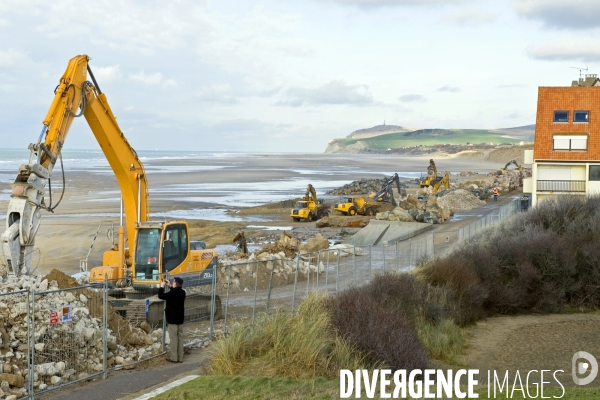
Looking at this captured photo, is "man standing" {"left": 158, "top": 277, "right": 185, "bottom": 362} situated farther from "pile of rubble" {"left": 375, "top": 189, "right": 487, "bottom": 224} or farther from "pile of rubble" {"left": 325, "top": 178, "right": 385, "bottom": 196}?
"pile of rubble" {"left": 325, "top": 178, "right": 385, "bottom": 196}

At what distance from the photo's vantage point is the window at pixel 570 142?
46812mm

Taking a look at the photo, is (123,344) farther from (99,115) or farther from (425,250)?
(425,250)

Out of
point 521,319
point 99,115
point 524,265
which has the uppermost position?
point 99,115

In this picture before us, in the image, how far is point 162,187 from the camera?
8562 centimetres

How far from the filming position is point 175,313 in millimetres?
15383

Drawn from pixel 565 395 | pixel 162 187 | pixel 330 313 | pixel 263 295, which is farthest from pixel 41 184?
pixel 162 187

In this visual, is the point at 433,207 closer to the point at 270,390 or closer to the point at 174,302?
the point at 174,302

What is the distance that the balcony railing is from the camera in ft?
150

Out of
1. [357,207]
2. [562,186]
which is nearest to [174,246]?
[562,186]

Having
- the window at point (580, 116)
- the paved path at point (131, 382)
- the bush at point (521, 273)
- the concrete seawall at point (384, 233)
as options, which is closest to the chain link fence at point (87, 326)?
the paved path at point (131, 382)

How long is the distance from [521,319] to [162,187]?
213 ft

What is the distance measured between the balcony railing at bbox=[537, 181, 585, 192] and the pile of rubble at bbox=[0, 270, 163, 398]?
112 feet

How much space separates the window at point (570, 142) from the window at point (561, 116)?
50.5 inches

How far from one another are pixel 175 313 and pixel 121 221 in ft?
19.9
